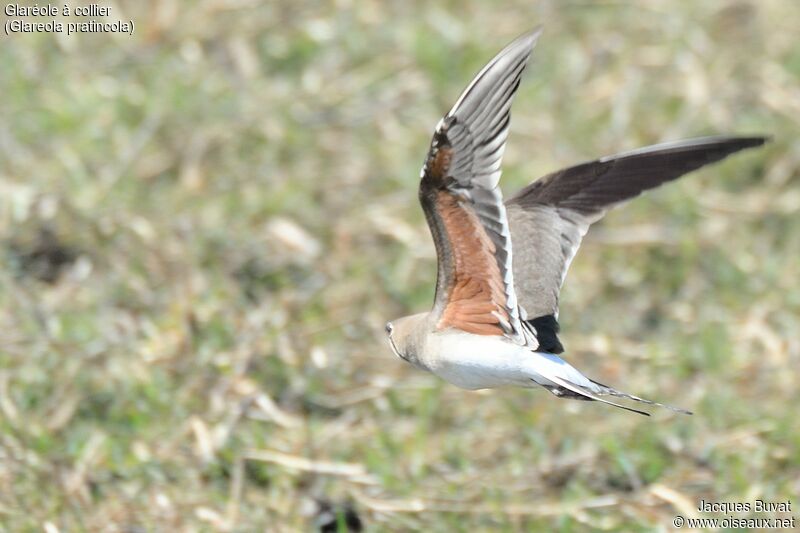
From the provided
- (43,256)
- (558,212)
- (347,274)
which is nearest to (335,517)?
(558,212)

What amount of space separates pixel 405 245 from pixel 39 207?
181 centimetres

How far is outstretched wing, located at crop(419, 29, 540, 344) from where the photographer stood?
3.83 metres

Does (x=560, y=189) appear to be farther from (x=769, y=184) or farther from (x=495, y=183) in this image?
(x=769, y=184)

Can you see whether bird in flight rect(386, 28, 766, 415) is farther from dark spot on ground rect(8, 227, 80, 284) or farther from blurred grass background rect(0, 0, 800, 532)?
dark spot on ground rect(8, 227, 80, 284)

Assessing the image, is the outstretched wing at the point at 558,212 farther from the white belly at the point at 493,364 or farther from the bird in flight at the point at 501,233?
the white belly at the point at 493,364

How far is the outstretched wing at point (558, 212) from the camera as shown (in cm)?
449

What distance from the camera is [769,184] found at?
7.07 m

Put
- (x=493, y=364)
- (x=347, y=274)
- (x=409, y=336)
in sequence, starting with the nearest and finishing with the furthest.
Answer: (x=493, y=364)
(x=409, y=336)
(x=347, y=274)

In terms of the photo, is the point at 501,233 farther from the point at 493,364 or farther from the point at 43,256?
the point at 43,256

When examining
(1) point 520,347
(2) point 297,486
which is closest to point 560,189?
(1) point 520,347

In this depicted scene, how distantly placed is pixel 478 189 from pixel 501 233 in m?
0.16

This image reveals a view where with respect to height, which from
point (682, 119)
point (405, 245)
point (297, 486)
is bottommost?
point (297, 486)

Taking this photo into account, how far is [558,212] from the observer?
477 centimetres

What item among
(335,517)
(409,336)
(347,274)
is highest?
(409,336)
